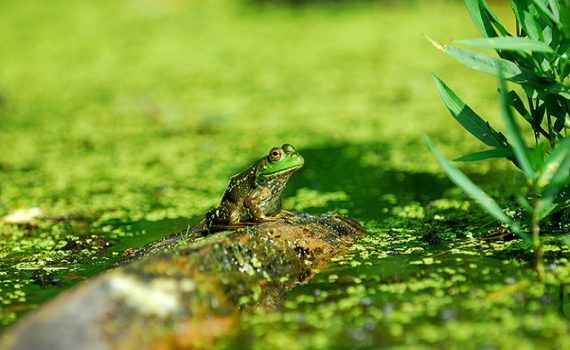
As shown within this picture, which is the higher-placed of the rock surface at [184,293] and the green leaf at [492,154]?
the green leaf at [492,154]

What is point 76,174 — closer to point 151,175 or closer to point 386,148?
point 151,175

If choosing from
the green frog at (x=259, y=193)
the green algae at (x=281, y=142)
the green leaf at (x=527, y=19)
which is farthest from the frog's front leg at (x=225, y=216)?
the green leaf at (x=527, y=19)

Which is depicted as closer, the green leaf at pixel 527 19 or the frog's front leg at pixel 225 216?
the green leaf at pixel 527 19

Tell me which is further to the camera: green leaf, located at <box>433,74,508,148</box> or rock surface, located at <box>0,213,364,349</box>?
green leaf, located at <box>433,74,508,148</box>

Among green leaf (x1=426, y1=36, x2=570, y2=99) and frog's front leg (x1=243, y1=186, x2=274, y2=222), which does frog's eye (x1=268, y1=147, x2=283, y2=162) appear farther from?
green leaf (x1=426, y1=36, x2=570, y2=99)

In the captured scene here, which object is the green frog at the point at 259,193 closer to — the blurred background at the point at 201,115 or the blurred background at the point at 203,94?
the blurred background at the point at 201,115

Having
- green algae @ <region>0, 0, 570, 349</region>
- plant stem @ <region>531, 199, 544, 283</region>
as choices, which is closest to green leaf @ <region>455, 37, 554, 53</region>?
plant stem @ <region>531, 199, 544, 283</region>

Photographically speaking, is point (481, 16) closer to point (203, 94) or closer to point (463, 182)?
point (463, 182)
